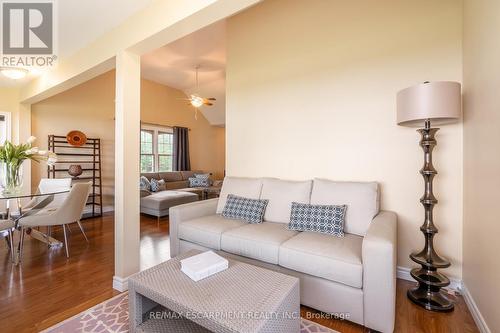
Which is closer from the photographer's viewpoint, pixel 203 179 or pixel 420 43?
pixel 420 43

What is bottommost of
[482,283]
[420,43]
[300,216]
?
[482,283]

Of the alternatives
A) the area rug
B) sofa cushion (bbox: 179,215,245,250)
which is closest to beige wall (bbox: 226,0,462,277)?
sofa cushion (bbox: 179,215,245,250)

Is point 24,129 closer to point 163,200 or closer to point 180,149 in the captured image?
point 163,200

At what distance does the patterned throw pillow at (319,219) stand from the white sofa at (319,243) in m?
0.08

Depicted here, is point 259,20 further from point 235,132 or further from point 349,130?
point 349,130

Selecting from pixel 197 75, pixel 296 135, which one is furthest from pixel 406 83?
pixel 197 75

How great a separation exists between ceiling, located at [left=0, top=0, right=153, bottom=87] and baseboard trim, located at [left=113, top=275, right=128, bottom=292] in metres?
2.33

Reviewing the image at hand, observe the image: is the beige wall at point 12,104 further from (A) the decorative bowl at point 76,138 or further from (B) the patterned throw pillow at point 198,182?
(B) the patterned throw pillow at point 198,182

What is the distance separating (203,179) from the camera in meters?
6.45

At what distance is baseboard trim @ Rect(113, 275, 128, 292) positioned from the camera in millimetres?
2137

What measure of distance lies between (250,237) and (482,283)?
159 centimetres

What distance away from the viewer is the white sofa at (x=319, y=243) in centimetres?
152

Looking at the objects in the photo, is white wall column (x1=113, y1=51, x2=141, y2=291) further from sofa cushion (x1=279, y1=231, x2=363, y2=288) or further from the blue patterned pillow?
sofa cushion (x1=279, y1=231, x2=363, y2=288)

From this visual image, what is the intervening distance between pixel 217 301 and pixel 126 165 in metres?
1.55
